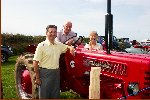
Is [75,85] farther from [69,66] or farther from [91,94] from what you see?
[91,94]

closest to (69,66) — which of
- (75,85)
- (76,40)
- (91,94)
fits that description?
(75,85)

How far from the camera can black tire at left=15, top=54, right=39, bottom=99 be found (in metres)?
6.96

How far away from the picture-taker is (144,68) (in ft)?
18.9

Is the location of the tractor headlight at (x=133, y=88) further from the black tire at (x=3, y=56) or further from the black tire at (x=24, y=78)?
the black tire at (x=3, y=56)

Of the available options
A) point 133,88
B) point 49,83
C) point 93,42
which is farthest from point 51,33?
point 133,88

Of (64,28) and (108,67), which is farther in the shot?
(64,28)

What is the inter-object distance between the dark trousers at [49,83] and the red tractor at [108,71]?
42 cm

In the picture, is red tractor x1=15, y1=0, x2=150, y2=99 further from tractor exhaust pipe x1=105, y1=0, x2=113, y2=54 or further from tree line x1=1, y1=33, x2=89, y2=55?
tree line x1=1, y1=33, x2=89, y2=55

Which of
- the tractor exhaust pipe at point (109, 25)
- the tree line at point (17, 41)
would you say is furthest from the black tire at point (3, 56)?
the tractor exhaust pipe at point (109, 25)

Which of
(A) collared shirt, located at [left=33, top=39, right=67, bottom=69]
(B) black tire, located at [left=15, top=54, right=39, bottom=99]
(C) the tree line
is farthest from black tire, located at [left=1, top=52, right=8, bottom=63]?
(A) collared shirt, located at [left=33, top=39, right=67, bottom=69]

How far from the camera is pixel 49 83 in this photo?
6.24 metres

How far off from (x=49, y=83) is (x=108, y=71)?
39.8 inches

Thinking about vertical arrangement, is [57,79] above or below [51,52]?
below

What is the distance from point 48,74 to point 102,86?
0.93 metres
